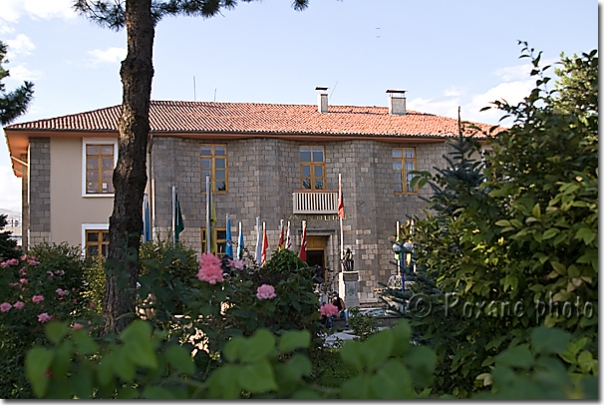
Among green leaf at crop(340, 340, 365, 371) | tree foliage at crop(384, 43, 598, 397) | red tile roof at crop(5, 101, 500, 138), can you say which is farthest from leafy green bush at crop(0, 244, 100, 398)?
red tile roof at crop(5, 101, 500, 138)

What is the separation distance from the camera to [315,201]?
993 inches

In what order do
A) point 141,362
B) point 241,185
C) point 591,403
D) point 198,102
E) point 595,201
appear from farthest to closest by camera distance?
1. point 198,102
2. point 241,185
3. point 595,201
4. point 141,362
5. point 591,403

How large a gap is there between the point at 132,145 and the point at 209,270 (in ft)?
6.96

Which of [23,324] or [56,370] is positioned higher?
[56,370]

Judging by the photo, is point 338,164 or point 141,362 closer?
point 141,362

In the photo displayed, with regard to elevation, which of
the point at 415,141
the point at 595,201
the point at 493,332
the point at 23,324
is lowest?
the point at 23,324

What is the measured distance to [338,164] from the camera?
2570 centimetres

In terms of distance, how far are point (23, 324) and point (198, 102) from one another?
2284cm

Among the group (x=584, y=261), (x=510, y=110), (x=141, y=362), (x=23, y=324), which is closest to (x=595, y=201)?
(x=584, y=261)

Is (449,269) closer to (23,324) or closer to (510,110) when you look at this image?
(510,110)

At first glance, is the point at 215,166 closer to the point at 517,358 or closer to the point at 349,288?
the point at 349,288

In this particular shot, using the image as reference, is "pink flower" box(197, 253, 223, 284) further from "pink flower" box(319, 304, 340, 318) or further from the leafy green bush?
"pink flower" box(319, 304, 340, 318)

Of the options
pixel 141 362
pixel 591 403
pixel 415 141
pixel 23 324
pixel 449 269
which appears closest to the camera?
pixel 591 403

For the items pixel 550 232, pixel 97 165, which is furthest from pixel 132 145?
pixel 97 165
